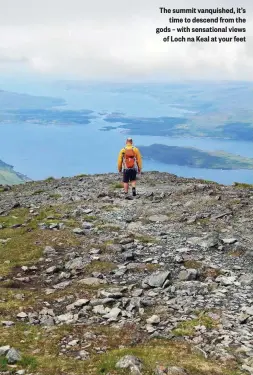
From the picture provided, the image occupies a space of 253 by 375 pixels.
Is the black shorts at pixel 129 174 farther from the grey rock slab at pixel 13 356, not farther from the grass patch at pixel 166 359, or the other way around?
the grey rock slab at pixel 13 356

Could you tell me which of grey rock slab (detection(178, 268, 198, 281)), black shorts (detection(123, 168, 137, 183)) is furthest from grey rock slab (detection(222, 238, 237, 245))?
black shorts (detection(123, 168, 137, 183))

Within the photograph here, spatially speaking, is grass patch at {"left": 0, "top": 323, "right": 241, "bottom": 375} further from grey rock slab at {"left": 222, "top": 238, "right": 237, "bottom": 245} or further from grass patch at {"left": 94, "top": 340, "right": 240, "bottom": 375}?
grey rock slab at {"left": 222, "top": 238, "right": 237, "bottom": 245}

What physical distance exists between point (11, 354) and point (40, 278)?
21.7 feet

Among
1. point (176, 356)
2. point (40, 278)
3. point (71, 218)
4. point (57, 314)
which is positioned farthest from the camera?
point (71, 218)

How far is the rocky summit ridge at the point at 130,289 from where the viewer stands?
31.5ft

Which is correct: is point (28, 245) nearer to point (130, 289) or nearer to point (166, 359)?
point (130, 289)

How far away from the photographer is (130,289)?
45.6 feet

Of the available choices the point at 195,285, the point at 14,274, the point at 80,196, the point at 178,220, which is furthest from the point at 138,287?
the point at 80,196

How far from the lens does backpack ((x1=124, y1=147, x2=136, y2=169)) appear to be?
96.2 ft

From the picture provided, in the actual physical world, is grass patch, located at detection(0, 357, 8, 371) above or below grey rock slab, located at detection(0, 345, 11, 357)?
below

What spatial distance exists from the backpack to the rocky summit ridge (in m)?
3.76

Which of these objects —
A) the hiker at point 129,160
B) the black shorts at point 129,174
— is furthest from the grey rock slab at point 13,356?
the black shorts at point 129,174

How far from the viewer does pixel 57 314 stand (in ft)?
41.1

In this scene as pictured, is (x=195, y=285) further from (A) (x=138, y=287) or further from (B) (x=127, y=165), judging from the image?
(B) (x=127, y=165)
